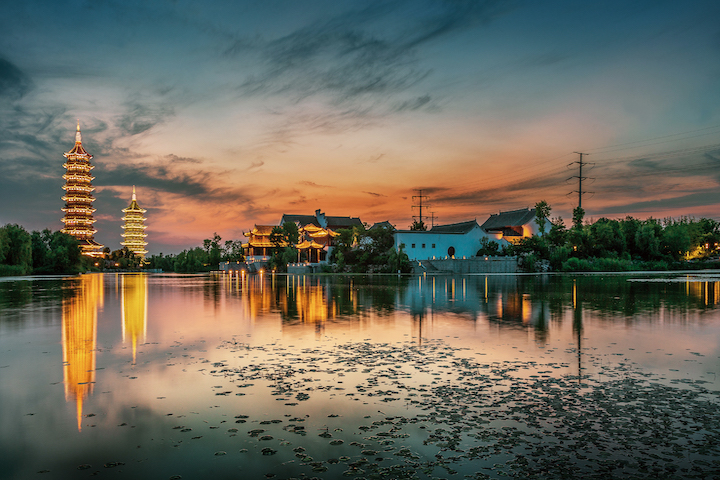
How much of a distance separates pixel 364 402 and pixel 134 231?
548 feet

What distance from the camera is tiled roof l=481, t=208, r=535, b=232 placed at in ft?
286

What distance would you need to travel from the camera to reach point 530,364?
9.69 m

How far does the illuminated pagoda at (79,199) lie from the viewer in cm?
12744

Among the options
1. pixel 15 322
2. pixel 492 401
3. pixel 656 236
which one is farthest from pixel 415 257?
pixel 492 401

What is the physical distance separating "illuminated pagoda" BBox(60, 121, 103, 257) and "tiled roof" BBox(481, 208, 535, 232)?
104 metres

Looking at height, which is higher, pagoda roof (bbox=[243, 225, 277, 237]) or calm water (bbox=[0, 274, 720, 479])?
pagoda roof (bbox=[243, 225, 277, 237])

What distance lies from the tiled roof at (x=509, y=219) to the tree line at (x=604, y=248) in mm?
8279

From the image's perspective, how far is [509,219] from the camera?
299 ft

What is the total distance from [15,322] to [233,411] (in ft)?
48.5

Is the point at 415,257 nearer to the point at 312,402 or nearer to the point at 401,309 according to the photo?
the point at 401,309

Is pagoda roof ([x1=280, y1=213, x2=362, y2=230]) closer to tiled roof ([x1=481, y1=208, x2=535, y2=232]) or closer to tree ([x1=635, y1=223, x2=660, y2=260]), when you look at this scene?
tiled roof ([x1=481, y1=208, x2=535, y2=232])

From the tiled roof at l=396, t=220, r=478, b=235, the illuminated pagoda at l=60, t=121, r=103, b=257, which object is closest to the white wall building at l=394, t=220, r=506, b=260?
the tiled roof at l=396, t=220, r=478, b=235

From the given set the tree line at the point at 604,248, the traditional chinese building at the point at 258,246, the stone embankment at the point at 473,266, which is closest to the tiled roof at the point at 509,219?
the tree line at the point at 604,248

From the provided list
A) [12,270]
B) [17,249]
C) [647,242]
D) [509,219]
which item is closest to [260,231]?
[17,249]
